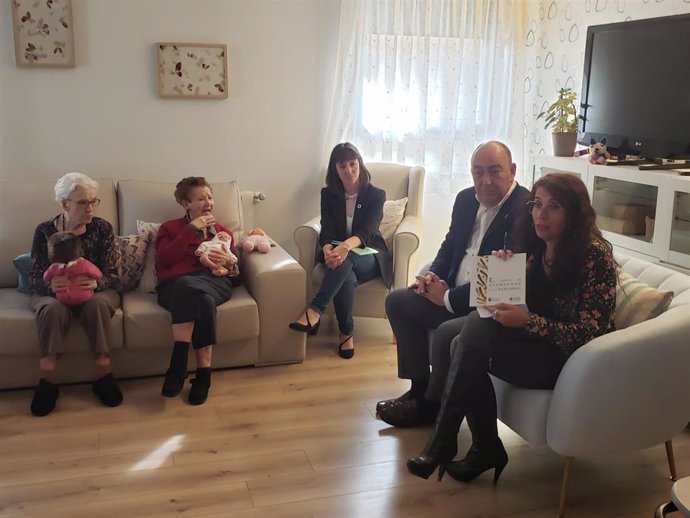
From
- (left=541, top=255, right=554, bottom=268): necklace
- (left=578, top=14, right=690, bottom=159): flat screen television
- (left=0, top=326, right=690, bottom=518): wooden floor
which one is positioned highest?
(left=578, top=14, right=690, bottom=159): flat screen television

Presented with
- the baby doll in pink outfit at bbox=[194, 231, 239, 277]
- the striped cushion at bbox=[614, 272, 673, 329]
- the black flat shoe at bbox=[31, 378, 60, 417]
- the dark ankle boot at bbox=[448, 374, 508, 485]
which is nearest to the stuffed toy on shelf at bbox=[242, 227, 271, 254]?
the baby doll in pink outfit at bbox=[194, 231, 239, 277]

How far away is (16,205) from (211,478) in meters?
1.85

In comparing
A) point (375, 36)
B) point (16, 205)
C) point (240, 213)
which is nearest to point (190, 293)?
point (240, 213)

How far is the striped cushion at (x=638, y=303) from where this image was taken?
7.38ft

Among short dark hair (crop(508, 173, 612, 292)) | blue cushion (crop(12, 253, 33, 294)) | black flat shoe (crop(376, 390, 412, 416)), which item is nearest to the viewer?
short dark hair (crop(508, 173, 612, 292))

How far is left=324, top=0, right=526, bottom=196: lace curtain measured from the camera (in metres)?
4.21

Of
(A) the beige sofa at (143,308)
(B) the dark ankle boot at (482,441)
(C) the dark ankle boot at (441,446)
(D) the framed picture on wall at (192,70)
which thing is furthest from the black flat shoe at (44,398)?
(D) the framed picture on wall at (192,70)

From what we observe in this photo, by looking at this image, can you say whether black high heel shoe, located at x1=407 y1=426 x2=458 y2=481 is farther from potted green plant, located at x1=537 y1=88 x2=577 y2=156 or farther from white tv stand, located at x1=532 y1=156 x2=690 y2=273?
potted green plant, located at x1=537 y1=88 x2=577 y2=156

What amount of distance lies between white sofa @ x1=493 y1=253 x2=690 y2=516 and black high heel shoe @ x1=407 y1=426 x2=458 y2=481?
26 cm

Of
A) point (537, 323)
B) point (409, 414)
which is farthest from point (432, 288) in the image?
point (537, 323)

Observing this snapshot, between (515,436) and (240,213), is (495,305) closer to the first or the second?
(515,436)

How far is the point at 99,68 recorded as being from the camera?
384cm

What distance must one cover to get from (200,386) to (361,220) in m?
1.25

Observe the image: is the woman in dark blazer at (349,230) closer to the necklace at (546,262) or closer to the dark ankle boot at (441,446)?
the dark ankle boot at (441,446)
